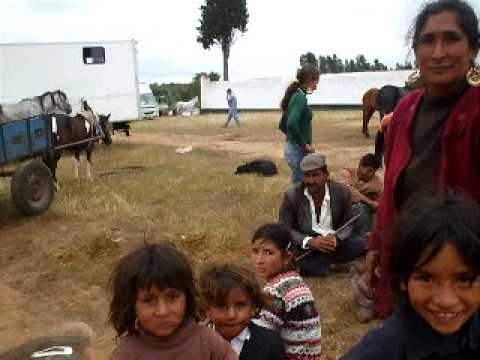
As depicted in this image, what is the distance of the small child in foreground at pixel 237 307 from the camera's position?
220cm

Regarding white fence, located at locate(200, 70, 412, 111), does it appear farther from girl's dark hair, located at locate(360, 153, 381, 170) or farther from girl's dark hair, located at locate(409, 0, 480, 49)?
girl's dark hair, located at locate(409, 0, 480, 49)

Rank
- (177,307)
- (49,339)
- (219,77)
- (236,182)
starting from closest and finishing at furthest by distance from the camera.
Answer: (177,307) < (49,339) < (236,182) < (219,77)

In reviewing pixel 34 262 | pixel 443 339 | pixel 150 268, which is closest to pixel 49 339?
pixel 34 262

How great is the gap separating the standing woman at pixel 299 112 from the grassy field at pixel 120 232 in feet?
3.39

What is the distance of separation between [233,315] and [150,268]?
1.86ft

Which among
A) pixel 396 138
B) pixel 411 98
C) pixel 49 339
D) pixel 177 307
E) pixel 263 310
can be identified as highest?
pixel 411 98

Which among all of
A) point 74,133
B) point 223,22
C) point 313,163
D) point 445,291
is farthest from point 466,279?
point 223,22

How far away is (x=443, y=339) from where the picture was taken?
44.6 inches

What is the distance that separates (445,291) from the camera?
1.14 m

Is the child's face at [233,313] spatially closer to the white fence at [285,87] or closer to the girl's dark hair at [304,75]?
the girl's dark hair at [304,75]

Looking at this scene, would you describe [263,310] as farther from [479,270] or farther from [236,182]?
[236,182]

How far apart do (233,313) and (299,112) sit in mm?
3560

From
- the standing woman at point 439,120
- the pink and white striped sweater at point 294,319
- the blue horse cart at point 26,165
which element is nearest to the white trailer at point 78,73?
the blue horse cart at point 26,165

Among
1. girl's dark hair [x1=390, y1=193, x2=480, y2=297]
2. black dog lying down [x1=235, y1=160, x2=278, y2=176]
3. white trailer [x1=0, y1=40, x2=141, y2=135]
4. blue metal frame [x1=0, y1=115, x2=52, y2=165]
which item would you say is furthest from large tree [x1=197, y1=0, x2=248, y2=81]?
girl's dark hair [x1=390, y1=193, x2=480, y2=297]
